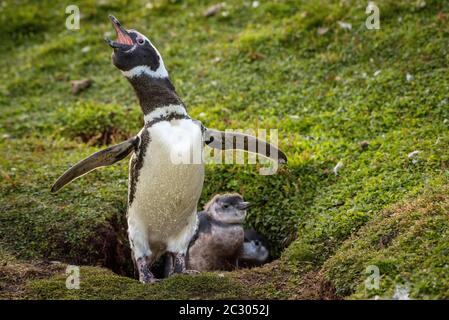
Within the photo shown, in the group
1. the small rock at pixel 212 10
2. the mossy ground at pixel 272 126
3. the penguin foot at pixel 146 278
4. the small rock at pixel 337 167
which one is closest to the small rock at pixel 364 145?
the mossy ground at pixel 272 126

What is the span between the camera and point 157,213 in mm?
5895

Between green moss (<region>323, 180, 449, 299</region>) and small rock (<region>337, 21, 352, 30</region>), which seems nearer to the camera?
green moss (<region>323, 180, 449, 299</region>)

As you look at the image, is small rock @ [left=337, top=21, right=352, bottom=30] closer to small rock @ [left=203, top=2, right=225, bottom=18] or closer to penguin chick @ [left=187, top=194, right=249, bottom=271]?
small rock @ [left=203, top=2, right=225, bottom=18]

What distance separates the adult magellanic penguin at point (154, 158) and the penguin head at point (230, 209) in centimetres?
49

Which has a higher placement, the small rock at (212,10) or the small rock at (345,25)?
the small rock at (212,10)

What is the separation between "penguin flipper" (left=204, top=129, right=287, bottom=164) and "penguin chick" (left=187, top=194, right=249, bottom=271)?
1.58 feet

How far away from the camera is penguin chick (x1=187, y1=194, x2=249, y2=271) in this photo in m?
6.56

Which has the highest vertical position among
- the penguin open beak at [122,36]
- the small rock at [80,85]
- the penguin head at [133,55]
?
the small rock at [80,85]

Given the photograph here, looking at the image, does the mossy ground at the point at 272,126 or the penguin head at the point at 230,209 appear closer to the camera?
the mossy ground at the point at 272,126

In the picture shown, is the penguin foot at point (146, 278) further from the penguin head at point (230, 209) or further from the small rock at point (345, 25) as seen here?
the small rock at point (345, 25)

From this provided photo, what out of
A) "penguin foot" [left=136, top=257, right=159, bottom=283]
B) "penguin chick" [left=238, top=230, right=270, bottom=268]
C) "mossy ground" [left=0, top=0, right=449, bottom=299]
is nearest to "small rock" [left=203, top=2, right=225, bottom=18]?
"mossy ground" [left=0, top=0, right=449, bottom=299]

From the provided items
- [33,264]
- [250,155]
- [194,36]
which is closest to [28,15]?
[194,36]

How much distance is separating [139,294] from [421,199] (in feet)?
7.13

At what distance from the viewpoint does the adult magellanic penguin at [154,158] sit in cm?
561
